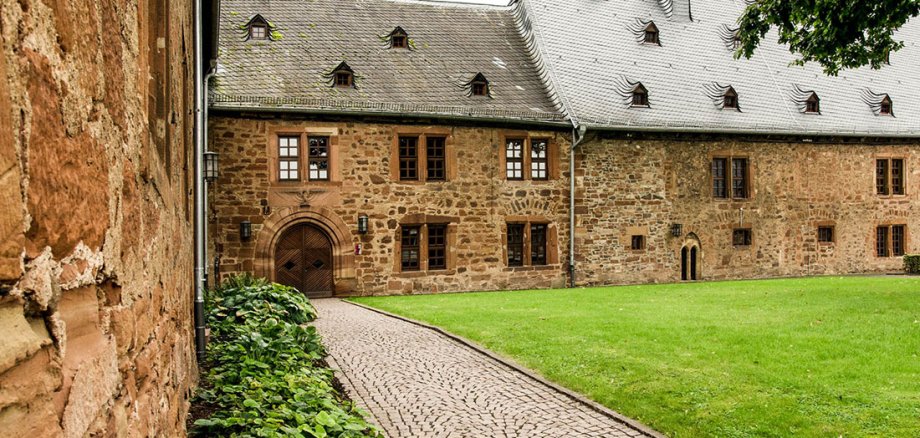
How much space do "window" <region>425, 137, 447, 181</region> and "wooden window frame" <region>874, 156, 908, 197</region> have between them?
674 inches

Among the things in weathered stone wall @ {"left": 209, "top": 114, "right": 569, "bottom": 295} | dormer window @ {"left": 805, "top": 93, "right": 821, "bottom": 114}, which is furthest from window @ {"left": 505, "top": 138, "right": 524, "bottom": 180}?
dormer window @ {"left": 805, "top": 93, "right": 821, "bottom": 114}

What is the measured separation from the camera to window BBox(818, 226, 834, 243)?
2663 centimetres

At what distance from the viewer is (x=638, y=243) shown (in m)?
23.8

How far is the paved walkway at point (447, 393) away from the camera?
6781 mm

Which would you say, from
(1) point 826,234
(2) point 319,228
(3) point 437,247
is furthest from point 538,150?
(1) point 826,234

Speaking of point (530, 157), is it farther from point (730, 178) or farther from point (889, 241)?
point (889, 241)

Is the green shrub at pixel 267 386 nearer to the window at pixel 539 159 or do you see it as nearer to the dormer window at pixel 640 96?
the window at pixel 539 159

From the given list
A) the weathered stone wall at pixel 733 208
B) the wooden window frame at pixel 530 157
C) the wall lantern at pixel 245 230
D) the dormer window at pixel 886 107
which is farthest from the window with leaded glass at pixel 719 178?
the wall lantern at pixel 245 230

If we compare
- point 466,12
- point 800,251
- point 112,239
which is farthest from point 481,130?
point 112,239

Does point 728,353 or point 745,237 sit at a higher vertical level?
point 745,237

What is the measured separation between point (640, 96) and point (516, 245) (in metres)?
6.71

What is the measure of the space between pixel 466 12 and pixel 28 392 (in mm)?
25999

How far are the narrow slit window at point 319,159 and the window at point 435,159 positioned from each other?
2903mm

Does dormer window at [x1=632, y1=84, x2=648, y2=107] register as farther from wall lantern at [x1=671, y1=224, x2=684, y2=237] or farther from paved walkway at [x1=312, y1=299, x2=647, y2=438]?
paved walkway at [x1=312, y1=299, x2=647, y2=438]
